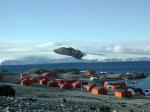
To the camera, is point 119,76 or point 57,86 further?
point 119,76

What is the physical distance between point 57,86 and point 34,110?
183 ft

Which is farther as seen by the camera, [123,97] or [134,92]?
[134,92]

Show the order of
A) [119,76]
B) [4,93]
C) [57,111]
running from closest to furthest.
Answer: [57,111]
[4,93]
[119,76]

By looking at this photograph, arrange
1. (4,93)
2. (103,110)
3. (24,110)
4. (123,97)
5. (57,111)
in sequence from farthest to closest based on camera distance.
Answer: (123,97)
(4,93)
(103,110)
(57,111)
(24,110)

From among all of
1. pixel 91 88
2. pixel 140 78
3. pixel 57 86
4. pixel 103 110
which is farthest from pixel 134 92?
pixel 140 78

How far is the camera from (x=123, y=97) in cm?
6297

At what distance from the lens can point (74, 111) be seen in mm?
25609

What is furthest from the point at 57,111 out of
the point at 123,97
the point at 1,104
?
the point at 123,97

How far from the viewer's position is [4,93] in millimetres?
40594

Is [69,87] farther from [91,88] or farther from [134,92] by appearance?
[134,92]

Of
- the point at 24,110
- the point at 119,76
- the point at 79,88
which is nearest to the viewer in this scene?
the point at 24,110

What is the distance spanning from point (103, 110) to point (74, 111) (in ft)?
12.5

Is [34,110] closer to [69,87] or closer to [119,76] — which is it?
[69,87]

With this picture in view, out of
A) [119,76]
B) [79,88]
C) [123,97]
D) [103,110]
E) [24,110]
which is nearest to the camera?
[24,110]
